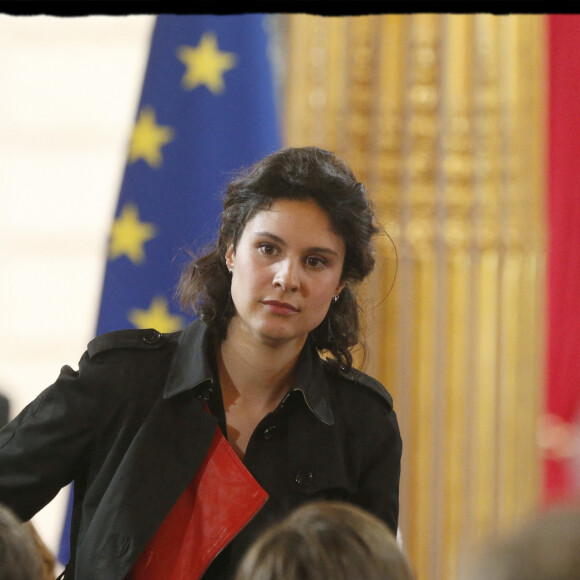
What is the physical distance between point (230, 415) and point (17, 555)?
0.78 m

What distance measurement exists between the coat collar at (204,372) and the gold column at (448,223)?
1.38 metres

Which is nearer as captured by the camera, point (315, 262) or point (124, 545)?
point (124, 545)

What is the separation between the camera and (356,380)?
68.4 inches

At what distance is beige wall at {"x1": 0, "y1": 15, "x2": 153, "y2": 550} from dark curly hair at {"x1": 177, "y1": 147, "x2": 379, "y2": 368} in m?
1.46

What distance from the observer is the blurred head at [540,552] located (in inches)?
25.9

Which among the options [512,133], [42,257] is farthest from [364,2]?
[42,257]

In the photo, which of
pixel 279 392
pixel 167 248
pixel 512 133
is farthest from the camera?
pixel 512 133

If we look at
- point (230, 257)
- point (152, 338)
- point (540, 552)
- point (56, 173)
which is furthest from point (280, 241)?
point (56, 173)

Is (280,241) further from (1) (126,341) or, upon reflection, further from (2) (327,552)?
(2) (327,552)

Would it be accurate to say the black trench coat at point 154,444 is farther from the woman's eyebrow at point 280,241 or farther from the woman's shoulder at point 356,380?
the woman's eyebrow at point 280,241

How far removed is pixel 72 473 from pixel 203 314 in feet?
1.07

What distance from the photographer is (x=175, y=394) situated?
5.21 feet

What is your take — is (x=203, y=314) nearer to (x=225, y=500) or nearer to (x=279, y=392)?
(x=279, y=392)

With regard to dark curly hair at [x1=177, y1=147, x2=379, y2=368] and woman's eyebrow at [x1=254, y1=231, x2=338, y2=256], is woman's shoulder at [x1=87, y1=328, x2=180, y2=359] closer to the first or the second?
dark curly hair at [x1=177, y1=147, x2=379, y2=368]
